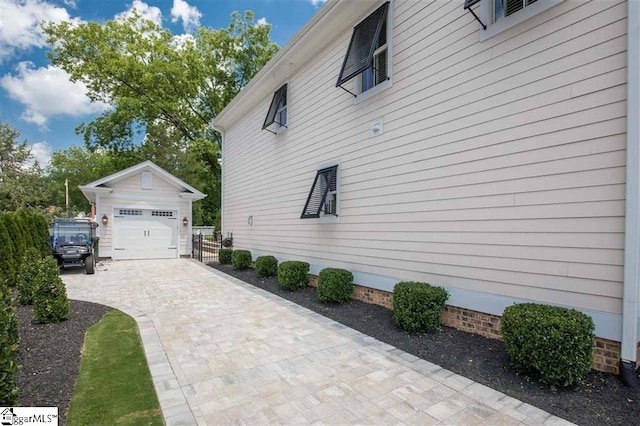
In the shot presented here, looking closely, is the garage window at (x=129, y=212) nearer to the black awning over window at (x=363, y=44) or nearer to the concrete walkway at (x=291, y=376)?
the concrete walkway at (x=291, y=376)

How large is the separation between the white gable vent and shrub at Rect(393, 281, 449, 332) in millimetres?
13242

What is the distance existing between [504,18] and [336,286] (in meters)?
4.77

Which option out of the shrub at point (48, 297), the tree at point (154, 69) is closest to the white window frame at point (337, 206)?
the shrub at point (48, 297)

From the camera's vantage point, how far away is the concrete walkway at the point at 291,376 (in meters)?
2.65

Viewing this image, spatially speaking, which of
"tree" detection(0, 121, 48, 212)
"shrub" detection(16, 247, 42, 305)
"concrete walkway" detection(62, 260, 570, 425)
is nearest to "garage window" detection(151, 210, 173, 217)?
"shrub" detection(16, 247, 42, 305)

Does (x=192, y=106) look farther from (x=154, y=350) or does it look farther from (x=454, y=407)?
(x=454, y=407)

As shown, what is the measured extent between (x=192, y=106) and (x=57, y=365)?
2106 cm

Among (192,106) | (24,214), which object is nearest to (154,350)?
(24,214)

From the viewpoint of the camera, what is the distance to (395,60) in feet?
18.1

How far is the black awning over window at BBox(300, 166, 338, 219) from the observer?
6856 mm

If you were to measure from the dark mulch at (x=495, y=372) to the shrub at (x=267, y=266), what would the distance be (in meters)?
3.38

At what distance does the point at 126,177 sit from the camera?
13734mm

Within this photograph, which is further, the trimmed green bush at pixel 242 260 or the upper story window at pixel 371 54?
the trimmed green bush at pixel 242 260

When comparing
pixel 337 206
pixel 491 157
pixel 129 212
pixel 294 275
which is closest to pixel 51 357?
pixel 294 275
